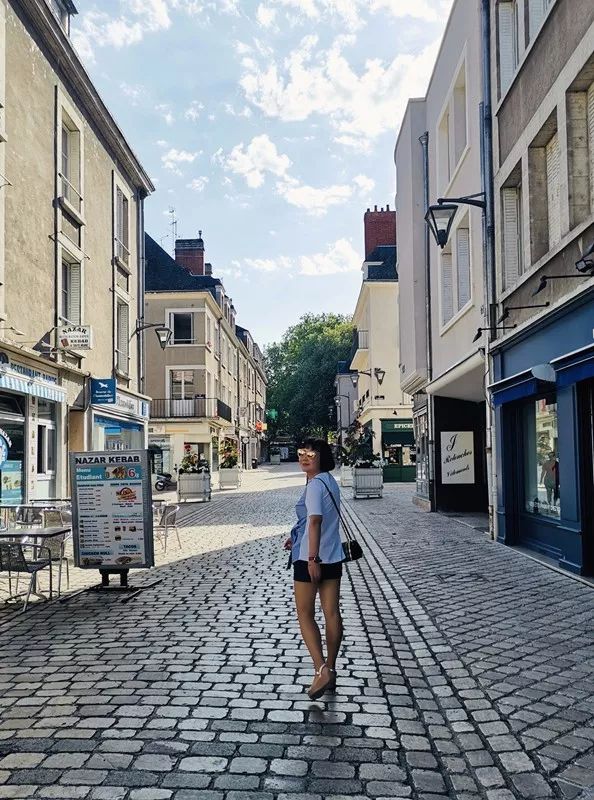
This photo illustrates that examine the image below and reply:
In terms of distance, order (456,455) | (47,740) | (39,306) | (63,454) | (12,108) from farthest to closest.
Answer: (456,455) < (63,454) < (39,306) < (12,108) < (47,740)

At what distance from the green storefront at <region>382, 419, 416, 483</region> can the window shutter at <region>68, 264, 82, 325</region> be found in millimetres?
21865

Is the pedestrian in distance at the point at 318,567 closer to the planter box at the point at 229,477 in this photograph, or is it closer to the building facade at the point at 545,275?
the building facade at the point at 545,275

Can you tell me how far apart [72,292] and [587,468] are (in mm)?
12355

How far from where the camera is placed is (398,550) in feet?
38.5

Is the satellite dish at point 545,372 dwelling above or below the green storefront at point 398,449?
above

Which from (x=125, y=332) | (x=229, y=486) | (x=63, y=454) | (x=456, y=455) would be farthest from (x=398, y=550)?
(x=229, y=486)

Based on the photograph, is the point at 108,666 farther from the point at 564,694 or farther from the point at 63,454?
the point at 63,454

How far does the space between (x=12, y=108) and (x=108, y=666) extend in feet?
36.9

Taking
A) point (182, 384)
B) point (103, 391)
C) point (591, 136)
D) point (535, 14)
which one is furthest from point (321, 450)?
point (182, 384)

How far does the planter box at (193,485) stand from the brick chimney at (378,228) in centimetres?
2325

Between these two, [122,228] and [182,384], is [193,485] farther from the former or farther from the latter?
[182,384]

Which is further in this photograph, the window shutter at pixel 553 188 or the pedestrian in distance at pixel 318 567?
the window shutter at pixel 553 188

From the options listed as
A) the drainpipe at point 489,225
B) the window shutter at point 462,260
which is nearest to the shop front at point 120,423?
the window shutter at point 462,260

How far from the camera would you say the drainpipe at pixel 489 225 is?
12453mm
